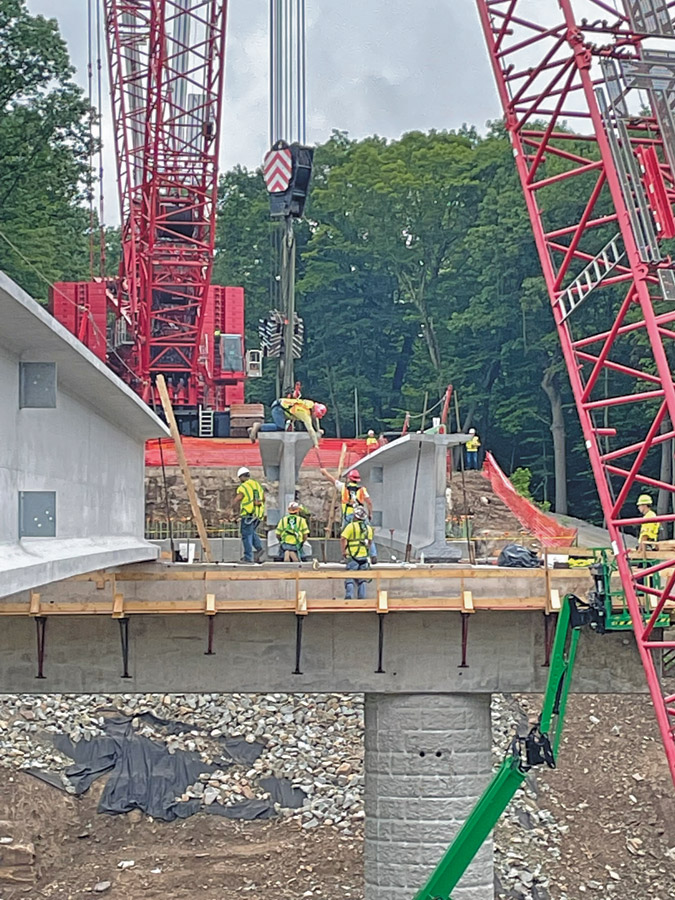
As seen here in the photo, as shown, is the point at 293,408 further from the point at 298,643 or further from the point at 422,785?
the point at 422,785

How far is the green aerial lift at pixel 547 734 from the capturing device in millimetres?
14188

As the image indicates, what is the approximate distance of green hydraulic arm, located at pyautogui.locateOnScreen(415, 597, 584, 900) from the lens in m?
14.1

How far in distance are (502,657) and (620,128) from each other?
7579mm

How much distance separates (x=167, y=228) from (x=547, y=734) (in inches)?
1312

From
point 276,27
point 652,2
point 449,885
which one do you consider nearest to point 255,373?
point 276,27

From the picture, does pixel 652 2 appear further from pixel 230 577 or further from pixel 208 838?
pixel 208 838

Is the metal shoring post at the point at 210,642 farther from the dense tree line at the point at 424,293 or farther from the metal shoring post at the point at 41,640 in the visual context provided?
the dense tree line at the point at 424,293

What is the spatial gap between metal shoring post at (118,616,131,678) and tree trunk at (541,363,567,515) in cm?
4164

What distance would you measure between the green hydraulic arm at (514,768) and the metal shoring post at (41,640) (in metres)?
5.35

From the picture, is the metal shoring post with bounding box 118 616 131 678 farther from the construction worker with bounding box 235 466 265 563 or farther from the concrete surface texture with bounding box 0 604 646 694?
the construction worker with bounding box 235 466 265 563

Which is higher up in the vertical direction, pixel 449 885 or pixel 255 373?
pixel 255 373

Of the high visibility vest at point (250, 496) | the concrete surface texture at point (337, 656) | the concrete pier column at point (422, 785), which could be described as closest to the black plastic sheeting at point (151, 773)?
the high visibility vest at point (250, 496)

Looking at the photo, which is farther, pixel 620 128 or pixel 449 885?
pixel 620 128

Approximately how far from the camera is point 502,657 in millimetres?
16562
